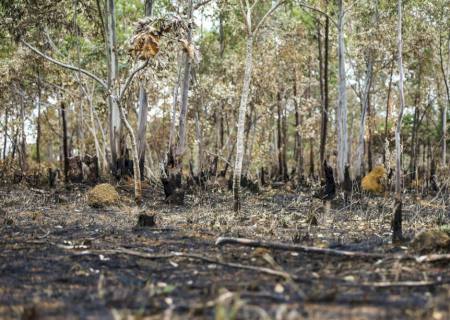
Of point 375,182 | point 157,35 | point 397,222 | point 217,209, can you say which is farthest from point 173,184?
point 397,222

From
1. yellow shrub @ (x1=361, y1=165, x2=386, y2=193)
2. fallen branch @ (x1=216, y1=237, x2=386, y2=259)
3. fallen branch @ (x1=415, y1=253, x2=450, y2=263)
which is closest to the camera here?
fallen branch @ (x1=415, y1=253, x2=450, y2=263)

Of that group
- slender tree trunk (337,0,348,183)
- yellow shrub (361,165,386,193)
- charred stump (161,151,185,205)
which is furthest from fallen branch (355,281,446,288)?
slender tree trunk (337,0,348,183)

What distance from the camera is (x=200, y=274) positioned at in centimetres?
457

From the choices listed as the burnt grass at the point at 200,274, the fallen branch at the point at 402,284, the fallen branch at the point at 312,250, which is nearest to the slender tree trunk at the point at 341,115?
the burnt grass at the point at 200,274

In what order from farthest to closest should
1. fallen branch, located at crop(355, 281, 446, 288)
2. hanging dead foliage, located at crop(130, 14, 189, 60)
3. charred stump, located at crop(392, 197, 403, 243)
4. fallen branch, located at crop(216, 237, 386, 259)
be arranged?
hanging dead foliage, located at crop(130, 14, 189, 60), charred stump, located at crop(392, 197, 403, 243), fallen branch, located at crop(216, 237, 386, 259), fallen branch, located at crop(355, 281, 446, 288)

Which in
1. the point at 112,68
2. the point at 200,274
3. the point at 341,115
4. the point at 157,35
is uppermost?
the point at 112,68

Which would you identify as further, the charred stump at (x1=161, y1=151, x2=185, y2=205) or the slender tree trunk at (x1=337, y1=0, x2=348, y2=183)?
the slender tree trunk at (x1=337, y1=0, x2=348, y2=183)

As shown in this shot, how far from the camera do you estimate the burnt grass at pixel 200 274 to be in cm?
336

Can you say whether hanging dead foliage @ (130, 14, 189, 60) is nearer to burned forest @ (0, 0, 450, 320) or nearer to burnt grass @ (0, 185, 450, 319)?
burned forest @ (0, 0, 450, 320)

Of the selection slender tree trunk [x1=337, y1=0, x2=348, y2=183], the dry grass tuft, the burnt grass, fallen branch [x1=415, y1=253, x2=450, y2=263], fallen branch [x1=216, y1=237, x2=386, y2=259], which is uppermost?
slender tree trunk [x1=337, y1=0, x2=348, y2=183]

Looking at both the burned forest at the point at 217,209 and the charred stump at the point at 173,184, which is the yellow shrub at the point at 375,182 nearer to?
the burned forest at the point at 217,209

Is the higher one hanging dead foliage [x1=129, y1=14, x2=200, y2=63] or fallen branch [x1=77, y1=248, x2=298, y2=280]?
hanging dead foliage [x1=129, y1=14, x2=200, y2=63]

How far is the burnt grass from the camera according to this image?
3355 millimetres

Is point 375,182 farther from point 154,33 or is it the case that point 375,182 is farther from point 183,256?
point 183,256
